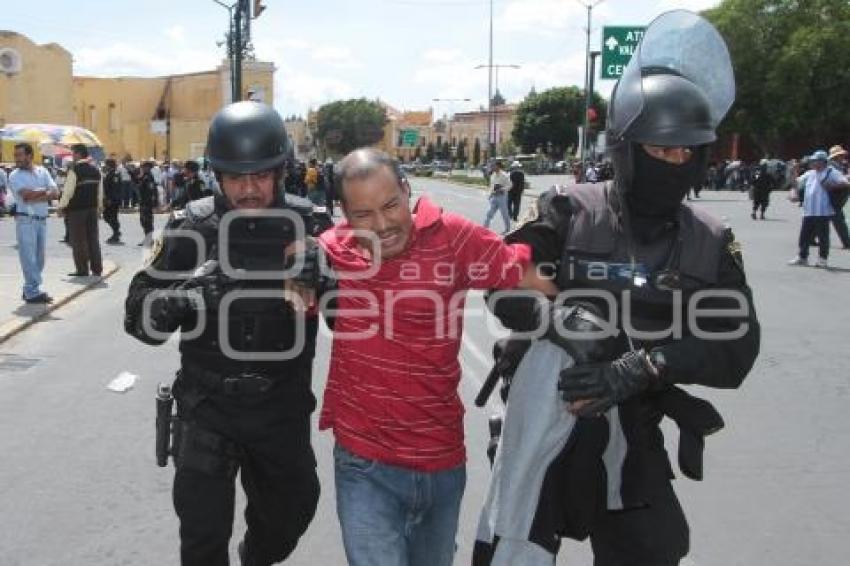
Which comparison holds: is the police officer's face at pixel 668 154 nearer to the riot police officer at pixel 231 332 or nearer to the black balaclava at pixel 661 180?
the black balaclava at pixel 661 180

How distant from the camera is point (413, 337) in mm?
Answer: 2484

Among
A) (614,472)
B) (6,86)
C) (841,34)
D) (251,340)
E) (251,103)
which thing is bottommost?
(614,472)

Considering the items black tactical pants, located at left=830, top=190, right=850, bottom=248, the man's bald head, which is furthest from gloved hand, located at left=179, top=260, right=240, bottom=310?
black tactical pants, located at left=830, top=190, right=850, bottom=248

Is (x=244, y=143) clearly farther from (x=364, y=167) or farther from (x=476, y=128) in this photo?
(x=476, y=128)

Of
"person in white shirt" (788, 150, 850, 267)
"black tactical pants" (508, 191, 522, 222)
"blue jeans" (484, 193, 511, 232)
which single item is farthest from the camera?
"black tactical pants" (508, 191, 522, 222)

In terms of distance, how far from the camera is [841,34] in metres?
51.5

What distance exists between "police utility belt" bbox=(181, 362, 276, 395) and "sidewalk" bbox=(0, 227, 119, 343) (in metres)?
6.23

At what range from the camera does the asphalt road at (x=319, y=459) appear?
12.9ft

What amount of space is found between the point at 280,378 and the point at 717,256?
1.39 metres

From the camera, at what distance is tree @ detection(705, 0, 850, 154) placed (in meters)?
51.0

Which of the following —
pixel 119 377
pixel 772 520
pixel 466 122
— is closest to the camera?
pixel 772 520

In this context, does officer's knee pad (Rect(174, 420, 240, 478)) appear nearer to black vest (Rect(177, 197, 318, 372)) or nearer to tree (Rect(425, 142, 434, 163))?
black vest (Rect(177, 197, 318, 372))

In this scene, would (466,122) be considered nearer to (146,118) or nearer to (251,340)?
(146,118)

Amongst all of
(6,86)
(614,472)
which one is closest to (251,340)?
(614,472)
